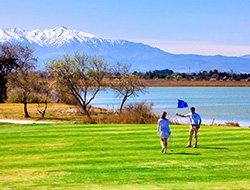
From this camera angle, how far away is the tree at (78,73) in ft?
145

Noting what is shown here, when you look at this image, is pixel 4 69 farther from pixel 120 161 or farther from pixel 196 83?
pixel 196 83

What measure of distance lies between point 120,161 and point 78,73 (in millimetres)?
30051

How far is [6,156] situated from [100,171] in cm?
499

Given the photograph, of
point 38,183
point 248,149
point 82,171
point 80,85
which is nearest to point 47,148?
point 82,171

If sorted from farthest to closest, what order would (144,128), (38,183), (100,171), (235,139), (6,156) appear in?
(144,128) → (235,139) → (6,156) → (100,171) → (38,183)

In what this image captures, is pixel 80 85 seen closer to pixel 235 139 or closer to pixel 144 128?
pixel 144 128

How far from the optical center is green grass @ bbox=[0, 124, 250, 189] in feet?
40.7

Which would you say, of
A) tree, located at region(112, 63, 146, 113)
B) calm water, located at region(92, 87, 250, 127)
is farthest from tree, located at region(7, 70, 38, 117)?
tree, located at region(112, 63, 146, 113)

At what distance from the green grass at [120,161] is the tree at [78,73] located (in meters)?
21.2

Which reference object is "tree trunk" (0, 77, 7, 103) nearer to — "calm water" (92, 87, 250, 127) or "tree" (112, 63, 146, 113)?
"calm water" (92, 87, 250, 127)

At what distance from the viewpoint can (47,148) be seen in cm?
1856

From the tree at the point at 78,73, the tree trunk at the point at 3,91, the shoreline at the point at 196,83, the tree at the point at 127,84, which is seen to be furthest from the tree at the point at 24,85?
the shoreline at the point at 196,83

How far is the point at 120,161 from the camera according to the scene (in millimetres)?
15320

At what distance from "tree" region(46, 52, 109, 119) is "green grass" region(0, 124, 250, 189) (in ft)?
69.6
